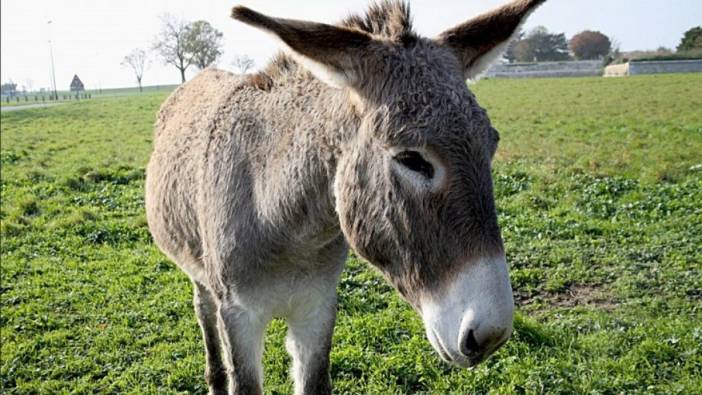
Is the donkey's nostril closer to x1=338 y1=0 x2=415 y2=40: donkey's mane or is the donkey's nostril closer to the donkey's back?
x1=338 y1=0 x2=415 y2=40: donkey's mane

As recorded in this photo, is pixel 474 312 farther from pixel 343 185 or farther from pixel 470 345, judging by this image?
pixel 343 185

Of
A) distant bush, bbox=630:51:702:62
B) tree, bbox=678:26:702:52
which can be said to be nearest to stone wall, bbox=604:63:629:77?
distant bush, bbox=630:51:702:62

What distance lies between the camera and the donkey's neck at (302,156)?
7.76 ft

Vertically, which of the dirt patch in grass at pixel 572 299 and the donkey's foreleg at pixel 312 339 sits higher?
the donkey's foreleg at pixel 312 339

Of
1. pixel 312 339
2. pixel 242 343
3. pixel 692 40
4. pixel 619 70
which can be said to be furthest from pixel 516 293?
pixel 619 70

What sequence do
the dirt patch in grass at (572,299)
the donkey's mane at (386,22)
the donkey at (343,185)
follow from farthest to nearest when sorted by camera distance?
the dirt patch in grass at (572,299) → the donkey's mane at (386,22) → the donkey at (343,185)

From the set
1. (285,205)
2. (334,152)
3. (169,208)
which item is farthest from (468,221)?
(169,208)

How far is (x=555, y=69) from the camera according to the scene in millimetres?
17922

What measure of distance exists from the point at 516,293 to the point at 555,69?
14.3 m

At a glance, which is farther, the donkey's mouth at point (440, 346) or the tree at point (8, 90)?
the tree at point (8, 90)

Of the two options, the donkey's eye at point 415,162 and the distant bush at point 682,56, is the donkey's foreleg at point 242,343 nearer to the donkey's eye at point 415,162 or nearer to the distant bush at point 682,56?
the donkey's eye at point 415,162

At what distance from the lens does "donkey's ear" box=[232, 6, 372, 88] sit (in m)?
2.00

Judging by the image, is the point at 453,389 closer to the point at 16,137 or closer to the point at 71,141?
the point at 71,141

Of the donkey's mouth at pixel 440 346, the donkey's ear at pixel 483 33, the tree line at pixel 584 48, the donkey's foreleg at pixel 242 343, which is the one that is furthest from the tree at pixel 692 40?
the donkey's foreleg at pixel 242 343
